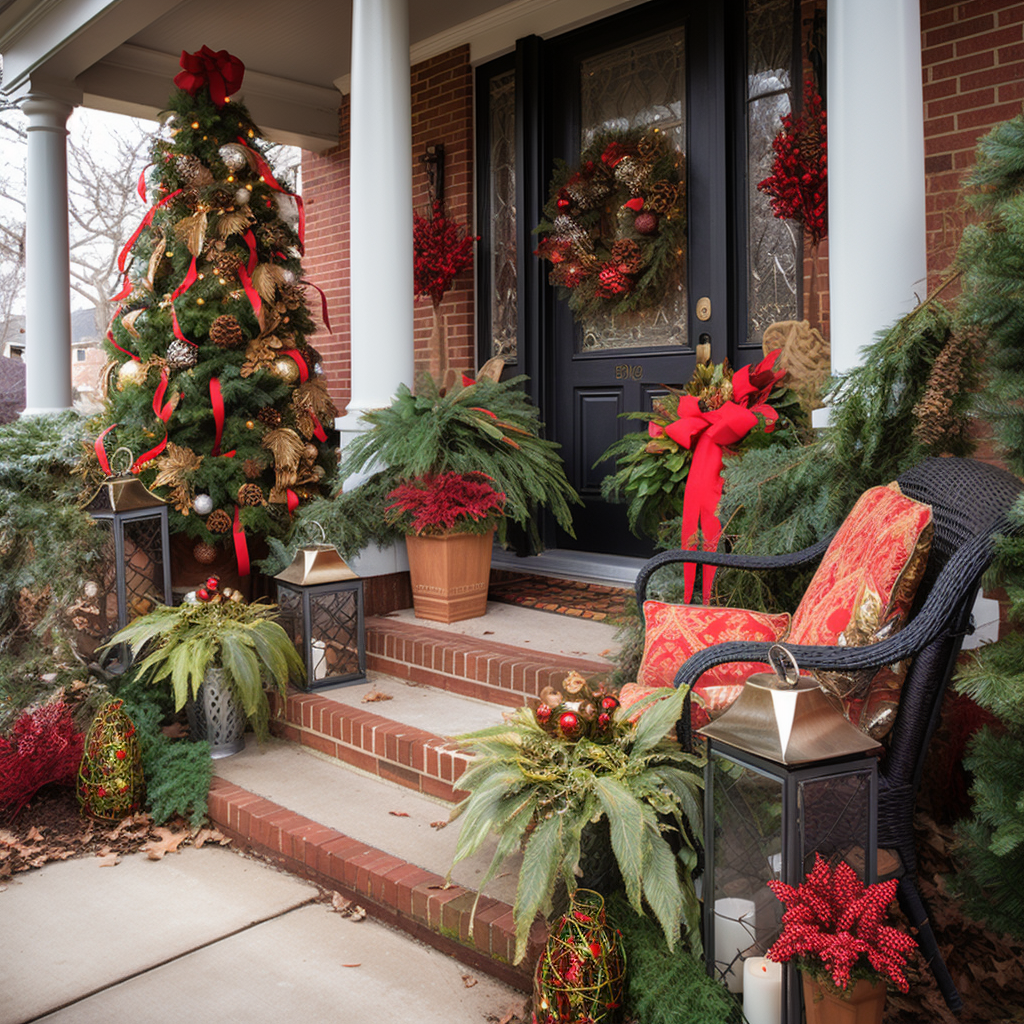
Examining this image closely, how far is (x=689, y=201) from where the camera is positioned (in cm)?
459

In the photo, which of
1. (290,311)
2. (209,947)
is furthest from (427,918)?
(290,311)

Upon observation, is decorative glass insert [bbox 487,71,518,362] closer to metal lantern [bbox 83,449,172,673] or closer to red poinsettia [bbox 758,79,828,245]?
red poinsettia [bbox 758,79,828,245]

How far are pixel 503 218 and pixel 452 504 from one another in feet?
7.66

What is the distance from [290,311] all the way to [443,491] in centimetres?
143

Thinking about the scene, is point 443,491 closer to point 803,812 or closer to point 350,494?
point 350,494

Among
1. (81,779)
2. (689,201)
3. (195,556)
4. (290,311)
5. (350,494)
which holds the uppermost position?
(689,201)

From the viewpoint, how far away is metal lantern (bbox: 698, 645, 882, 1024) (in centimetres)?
152

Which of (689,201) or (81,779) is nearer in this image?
(81,779)

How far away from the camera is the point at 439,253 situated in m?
5.55

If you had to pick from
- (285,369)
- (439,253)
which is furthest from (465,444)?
(439,253)

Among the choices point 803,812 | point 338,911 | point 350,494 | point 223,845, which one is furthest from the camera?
point 350,494

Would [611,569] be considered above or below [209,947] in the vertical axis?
above

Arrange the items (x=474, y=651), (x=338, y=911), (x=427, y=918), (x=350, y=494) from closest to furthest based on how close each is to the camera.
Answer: (x=427, y=918) < (x=338, y=911) < (x=474, y=651) < (x=350, y=494)

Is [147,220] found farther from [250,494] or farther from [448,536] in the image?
[448,536]
